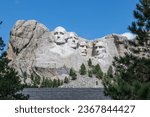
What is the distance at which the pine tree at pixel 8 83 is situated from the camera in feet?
74.2

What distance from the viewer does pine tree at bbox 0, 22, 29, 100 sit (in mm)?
22625

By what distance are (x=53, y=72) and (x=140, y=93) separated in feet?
612

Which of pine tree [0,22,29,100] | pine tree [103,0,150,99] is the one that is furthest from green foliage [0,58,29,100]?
pine tree [103,0,150,99]

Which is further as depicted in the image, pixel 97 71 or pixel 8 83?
pixel 97 71

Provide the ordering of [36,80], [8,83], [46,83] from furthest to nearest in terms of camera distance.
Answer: [36,80] → [46,83] → [8,83]

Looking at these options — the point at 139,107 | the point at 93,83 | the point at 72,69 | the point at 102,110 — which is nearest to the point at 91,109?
the point at 102,110

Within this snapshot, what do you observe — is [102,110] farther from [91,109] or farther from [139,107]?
[139,107]

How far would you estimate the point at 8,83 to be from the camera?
75.0 feet

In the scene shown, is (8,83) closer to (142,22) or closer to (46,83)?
(142,22)

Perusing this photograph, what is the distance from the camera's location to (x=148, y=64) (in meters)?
31.6

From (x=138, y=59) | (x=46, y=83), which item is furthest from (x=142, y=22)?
(x=46, y=83)

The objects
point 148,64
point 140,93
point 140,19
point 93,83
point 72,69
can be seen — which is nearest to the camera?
point 140,93

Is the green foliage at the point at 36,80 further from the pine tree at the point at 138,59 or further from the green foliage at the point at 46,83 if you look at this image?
the pine tree at the point at 138,59

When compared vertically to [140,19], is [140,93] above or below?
below
